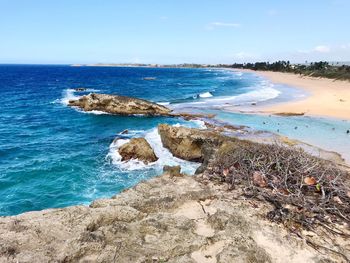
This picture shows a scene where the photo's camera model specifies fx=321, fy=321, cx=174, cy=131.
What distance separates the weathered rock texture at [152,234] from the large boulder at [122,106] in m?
31.4

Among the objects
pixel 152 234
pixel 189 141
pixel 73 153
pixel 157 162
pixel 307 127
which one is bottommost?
pixel 73 153

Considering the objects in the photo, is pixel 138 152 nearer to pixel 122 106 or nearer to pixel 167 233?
pixel 167 233

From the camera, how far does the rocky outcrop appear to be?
2205 cm

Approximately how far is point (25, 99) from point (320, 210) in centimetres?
5978

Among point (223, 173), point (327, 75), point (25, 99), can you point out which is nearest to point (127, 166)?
point (223, 173)

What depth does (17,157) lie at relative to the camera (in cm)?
2392

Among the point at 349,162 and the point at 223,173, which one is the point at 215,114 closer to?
the point at 349,162

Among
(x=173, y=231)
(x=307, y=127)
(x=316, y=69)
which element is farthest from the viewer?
(x=316, y=69)

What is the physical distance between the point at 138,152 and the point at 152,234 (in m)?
15.0

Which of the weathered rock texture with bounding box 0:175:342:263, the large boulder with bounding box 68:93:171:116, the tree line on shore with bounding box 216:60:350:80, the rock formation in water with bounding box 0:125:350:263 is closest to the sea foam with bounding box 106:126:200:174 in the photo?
the rock formation in water with bounding box 0:125:350:263

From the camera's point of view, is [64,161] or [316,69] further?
[316,69]

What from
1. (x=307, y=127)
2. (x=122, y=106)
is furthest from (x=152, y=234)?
(x=122, y=106)

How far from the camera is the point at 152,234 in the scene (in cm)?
749

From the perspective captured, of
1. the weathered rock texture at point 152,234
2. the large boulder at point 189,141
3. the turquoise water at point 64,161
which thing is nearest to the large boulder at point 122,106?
the turquoise water at point 64,161
